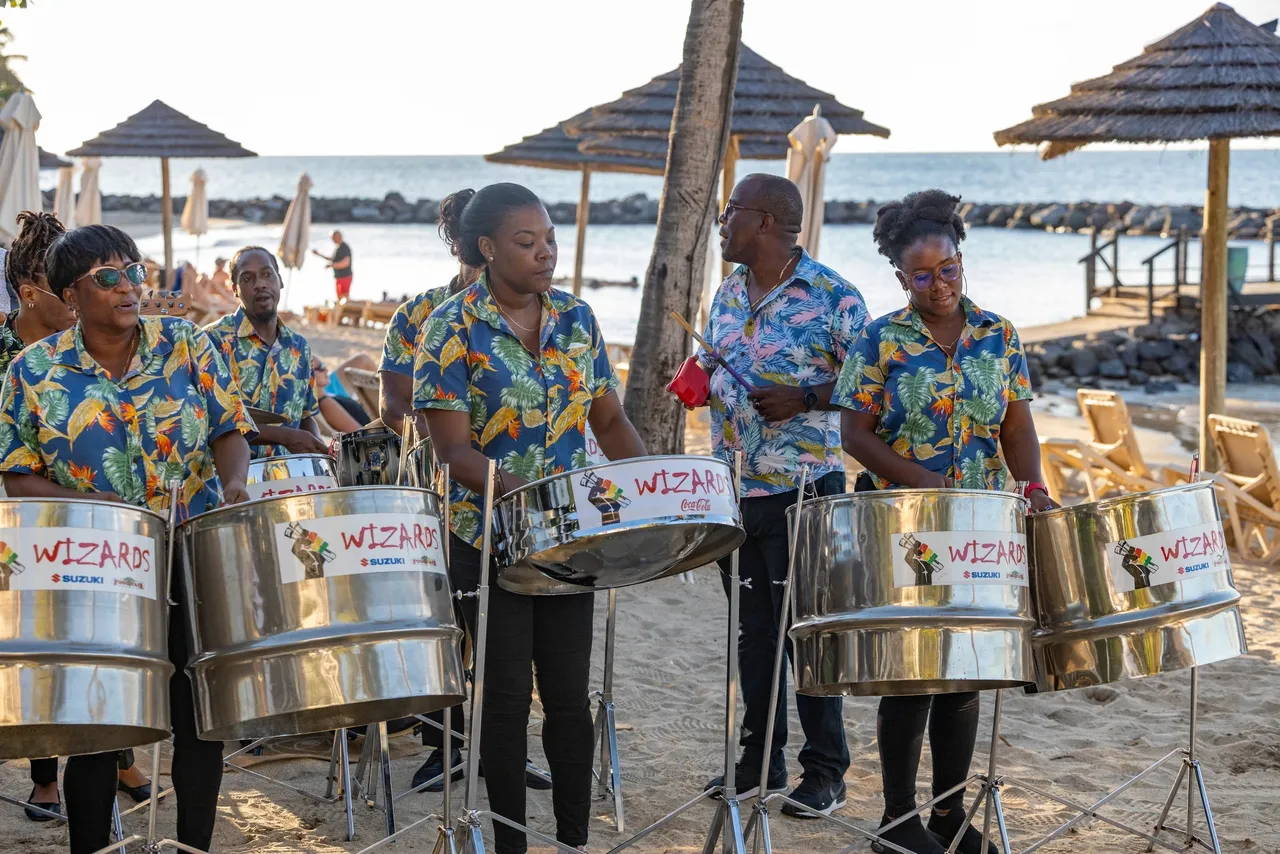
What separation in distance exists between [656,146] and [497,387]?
6097 millimetres

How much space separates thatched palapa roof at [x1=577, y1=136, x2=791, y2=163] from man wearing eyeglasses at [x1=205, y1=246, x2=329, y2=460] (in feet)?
15.0

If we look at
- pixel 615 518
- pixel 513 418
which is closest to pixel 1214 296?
pixel 513 418

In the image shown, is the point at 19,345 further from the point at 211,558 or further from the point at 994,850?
the point at 994,850

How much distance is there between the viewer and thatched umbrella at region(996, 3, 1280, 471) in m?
6.59

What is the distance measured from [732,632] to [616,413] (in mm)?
479

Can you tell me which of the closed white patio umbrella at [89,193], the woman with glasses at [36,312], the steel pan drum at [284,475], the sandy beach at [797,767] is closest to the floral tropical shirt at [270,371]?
the steel pan drum at [284,475]

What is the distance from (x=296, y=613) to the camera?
2.13 metres

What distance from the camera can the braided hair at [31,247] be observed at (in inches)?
115

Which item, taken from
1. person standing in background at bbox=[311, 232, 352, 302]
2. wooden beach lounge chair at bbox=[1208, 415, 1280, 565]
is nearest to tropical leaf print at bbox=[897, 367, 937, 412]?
wooden beach lounge chair at bbox=[1208, 415, 1280, 565]

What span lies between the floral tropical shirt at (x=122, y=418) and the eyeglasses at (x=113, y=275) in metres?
0.09

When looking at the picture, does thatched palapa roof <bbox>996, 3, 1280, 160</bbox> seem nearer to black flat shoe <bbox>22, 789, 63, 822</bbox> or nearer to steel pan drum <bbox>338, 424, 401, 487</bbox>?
steel pan drum <bbox>338, 424, 401, 487</bbox>

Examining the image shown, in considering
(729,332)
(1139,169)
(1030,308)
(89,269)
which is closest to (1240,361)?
(1030,308)

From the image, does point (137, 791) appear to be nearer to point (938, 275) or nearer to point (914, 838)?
point (914, 838)

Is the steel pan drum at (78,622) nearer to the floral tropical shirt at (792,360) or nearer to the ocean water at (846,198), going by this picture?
the floral tropical shirt at (792,360)
